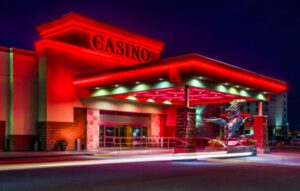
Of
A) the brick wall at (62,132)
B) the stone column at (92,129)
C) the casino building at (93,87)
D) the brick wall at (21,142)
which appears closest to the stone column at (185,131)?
the casino building at (93,87)

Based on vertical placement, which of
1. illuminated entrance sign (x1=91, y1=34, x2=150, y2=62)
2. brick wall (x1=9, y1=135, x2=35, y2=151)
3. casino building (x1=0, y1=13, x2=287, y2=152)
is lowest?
brick wall (x1=9, y1=135, x2=35, y2=151)

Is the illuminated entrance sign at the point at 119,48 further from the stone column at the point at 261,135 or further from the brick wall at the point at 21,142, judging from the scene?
the stone column at the point at 261,135

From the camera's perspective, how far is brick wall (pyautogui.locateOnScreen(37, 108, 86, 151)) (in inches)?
1056

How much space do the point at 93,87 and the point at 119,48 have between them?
6.22 meters

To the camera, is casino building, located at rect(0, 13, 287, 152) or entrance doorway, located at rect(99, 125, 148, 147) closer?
casino building, located at rect(0, 13, 287, 152)

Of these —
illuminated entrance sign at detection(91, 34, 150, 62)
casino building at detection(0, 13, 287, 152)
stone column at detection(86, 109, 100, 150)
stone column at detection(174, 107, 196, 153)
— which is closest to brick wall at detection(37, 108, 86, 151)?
casino building at detection(0, 13, 287, 152)

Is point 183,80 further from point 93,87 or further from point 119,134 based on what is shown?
point 119,134

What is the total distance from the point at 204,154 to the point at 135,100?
12152mm

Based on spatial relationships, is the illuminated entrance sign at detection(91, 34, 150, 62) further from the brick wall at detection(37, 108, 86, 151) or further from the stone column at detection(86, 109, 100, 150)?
the brick wall at detection(37, 108, 86, 151)

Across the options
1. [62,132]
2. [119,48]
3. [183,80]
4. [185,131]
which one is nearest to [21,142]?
[62,132]

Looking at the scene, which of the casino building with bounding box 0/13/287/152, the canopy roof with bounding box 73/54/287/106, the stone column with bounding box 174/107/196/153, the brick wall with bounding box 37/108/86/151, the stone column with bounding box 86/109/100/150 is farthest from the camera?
the stone column with bounding box 86/109/100/150

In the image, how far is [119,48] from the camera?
1289 inches

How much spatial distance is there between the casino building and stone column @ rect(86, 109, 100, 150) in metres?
0.06

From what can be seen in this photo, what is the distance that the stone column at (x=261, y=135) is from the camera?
28.5m
